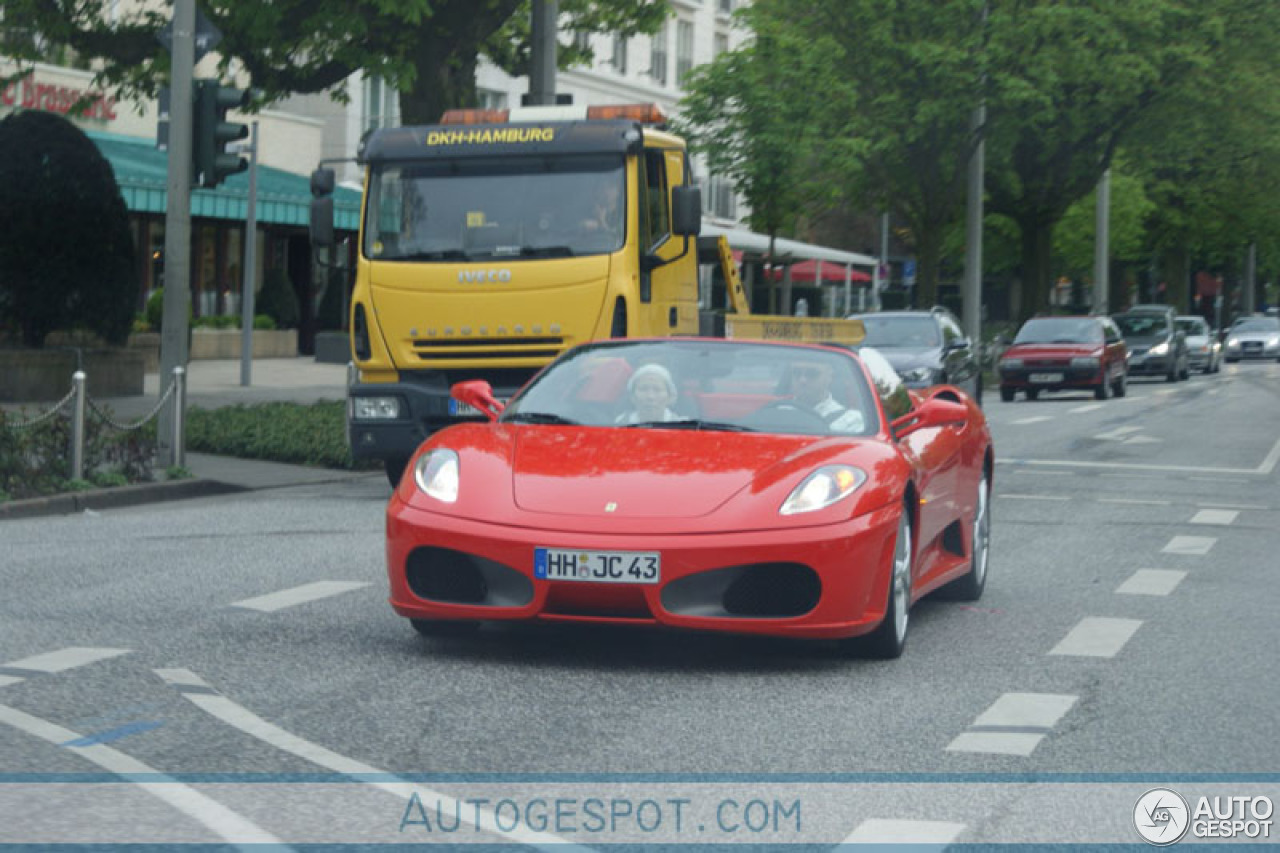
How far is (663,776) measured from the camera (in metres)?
5.72

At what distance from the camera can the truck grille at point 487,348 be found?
15023 millimetres

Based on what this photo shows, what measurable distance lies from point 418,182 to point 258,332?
25919mm

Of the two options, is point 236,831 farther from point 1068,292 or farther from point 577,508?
point 1068,292

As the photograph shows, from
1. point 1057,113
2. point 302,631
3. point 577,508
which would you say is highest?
point 1057,113

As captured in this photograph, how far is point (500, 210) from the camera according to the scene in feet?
50.1

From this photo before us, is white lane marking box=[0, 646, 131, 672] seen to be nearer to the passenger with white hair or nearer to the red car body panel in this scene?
the red car body panel

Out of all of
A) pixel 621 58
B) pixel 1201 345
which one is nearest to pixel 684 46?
pixel 621 58

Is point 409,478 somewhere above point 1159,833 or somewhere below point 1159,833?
above

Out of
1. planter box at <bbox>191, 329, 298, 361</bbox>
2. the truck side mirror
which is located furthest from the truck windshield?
planter box at <bbox>191, 329, 298, 361</bbox>

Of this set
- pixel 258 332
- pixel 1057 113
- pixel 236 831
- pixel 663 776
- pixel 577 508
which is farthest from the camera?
pixel 1057 113

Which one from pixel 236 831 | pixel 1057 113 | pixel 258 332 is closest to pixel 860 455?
pixel 236 831

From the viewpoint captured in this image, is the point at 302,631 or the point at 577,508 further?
the point at 302,631

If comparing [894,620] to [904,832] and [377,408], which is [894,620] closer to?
[904,832]

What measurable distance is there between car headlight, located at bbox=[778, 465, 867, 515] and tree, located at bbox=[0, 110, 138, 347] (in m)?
18.6
